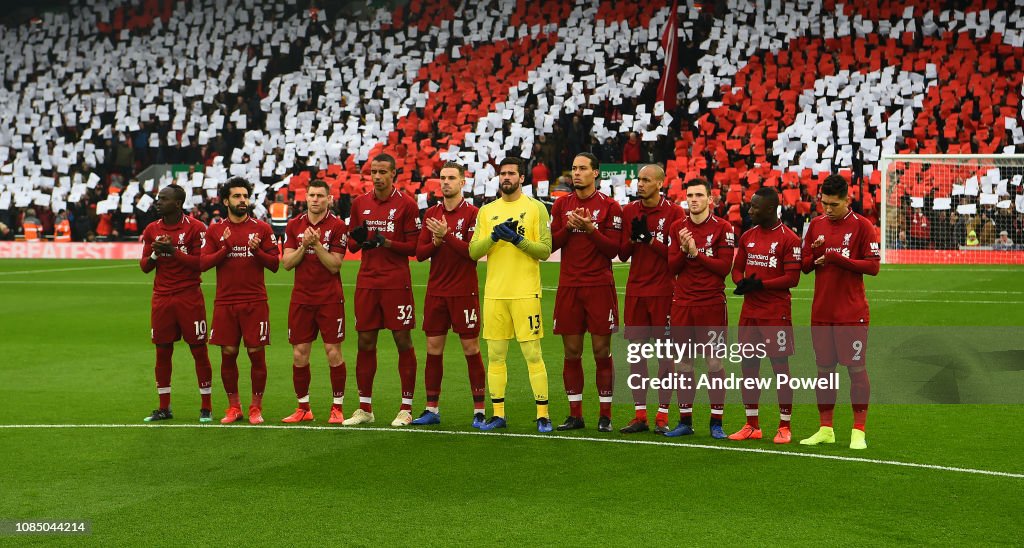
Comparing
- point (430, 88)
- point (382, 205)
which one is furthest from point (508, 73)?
point (382, 205)

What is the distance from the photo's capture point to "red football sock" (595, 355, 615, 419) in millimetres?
9031

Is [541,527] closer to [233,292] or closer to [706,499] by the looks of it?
[706,499]

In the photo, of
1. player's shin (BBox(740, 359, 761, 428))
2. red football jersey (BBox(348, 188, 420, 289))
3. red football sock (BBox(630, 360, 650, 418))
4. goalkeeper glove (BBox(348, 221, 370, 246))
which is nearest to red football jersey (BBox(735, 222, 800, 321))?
player's shin (BBox(740, 359, 761, 428))

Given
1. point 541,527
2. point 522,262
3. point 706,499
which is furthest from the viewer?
point 522,262

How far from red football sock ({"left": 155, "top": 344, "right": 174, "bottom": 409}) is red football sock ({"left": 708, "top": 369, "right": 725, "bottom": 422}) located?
4.19 m

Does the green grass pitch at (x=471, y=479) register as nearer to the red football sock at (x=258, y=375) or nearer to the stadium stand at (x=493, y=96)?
the red football sock at (x=258, y=375)

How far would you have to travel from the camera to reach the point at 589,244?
899 cm

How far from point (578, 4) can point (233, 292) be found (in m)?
28.7

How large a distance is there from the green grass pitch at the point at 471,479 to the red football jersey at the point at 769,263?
3.10 feet

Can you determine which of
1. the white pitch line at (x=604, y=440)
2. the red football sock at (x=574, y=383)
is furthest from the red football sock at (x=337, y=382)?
the red football sock at (x=574, y=383)

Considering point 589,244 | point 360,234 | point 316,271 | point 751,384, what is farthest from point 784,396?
point 316,271

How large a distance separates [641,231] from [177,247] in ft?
11.8

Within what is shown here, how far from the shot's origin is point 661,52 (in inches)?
1307

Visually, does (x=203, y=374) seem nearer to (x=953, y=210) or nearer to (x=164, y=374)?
(x=164, y=374)
